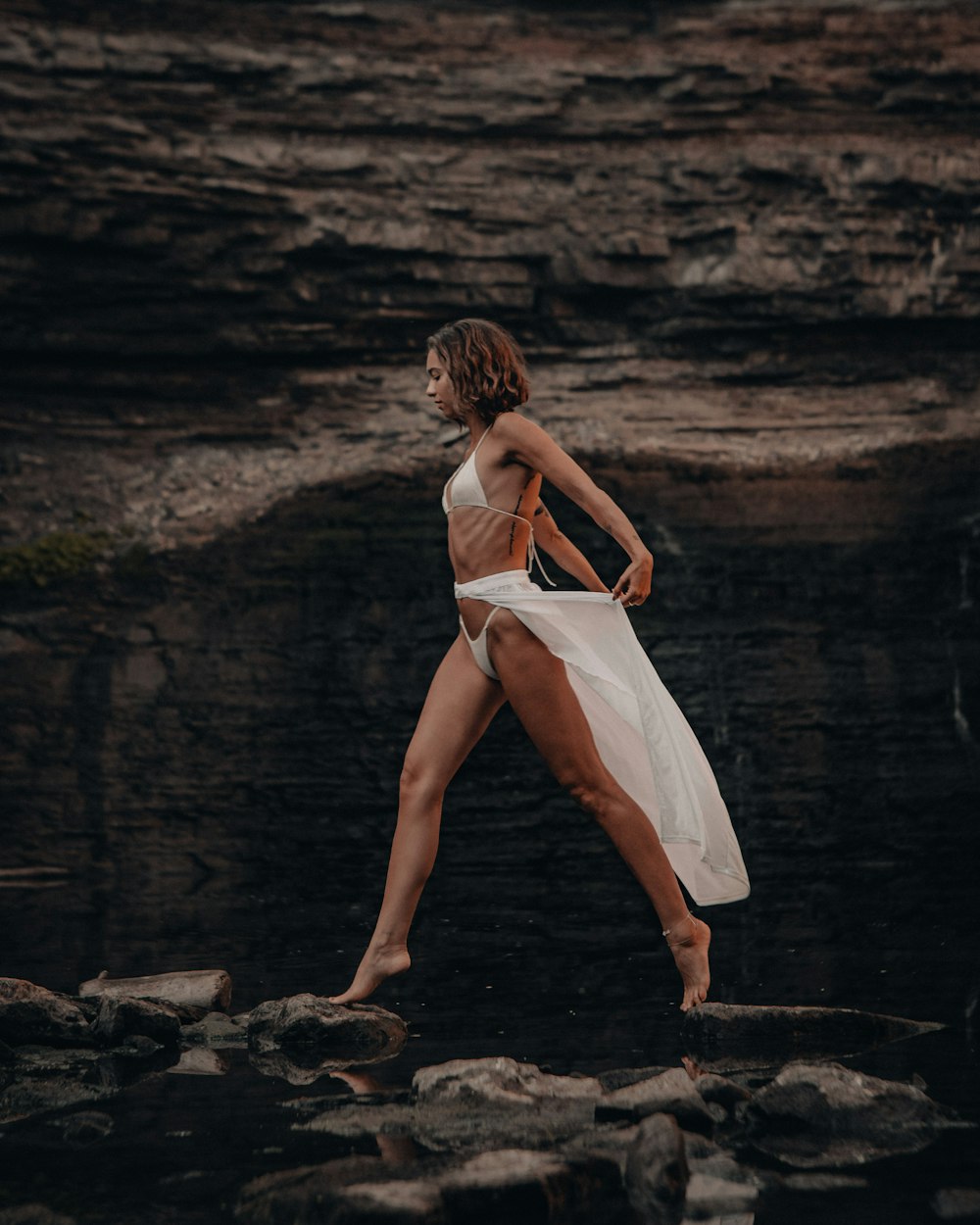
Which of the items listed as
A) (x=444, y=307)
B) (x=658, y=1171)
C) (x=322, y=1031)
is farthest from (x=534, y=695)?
(x=444, y=307)

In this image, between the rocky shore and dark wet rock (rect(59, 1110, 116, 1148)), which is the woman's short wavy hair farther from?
dark wet rock (rect(59, 1110, 116, 1148))

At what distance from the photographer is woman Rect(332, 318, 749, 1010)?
182 inches

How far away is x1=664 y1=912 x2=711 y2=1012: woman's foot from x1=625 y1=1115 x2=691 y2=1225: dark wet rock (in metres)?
1.53

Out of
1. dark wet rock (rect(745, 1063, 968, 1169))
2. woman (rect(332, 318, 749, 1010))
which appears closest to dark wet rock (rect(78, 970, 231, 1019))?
woman (rect(332, 318, 749, 1010))

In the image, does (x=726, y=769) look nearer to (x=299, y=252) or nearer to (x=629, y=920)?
(x=629, y=920)

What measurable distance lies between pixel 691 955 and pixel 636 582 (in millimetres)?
1236

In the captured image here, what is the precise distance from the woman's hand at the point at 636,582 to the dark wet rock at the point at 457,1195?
1894mm

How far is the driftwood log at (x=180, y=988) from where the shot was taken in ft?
15.5

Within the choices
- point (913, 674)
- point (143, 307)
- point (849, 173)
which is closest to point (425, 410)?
point (143, 307)

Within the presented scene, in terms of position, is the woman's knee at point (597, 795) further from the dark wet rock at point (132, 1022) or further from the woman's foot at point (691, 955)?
the dark wet rock at point (132, 1022)

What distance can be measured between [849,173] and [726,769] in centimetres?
918

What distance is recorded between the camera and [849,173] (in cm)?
1581

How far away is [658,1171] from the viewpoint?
9.71 ft

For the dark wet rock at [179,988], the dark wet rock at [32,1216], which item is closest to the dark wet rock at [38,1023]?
the dark wet rock at [179,988]
